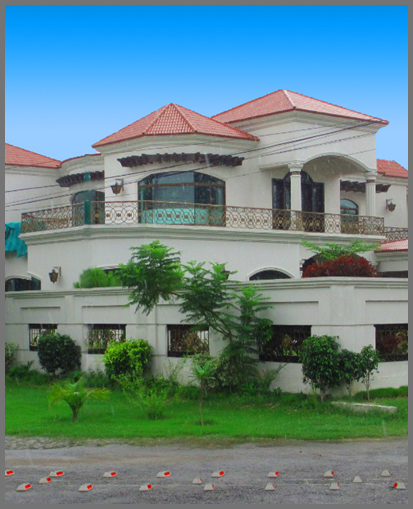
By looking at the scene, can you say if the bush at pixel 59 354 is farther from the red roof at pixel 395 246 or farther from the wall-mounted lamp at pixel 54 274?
the red roof at pixel 395 246

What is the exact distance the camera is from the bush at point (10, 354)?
83.2 feet

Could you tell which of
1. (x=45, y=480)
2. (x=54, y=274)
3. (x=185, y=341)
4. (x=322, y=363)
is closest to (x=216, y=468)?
(x=45, y=480)

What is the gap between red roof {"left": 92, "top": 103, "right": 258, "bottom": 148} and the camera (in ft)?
98.0

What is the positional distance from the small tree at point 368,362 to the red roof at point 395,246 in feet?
48.6

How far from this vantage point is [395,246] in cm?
3206

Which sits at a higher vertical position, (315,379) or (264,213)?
(264,213)

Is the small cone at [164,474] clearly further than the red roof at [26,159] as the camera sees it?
No

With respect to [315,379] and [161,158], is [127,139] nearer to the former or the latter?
[161,158]

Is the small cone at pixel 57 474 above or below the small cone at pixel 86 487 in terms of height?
below

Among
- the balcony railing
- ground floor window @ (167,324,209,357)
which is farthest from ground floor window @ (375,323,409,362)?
the balcony railing

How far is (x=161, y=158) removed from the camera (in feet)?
96.9

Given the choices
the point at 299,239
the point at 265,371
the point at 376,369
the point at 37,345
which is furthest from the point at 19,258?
the point at 376,369

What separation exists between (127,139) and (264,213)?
17.8ft

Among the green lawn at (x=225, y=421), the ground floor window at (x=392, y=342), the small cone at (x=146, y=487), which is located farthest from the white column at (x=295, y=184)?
the small cone at (x=146, y=487)
